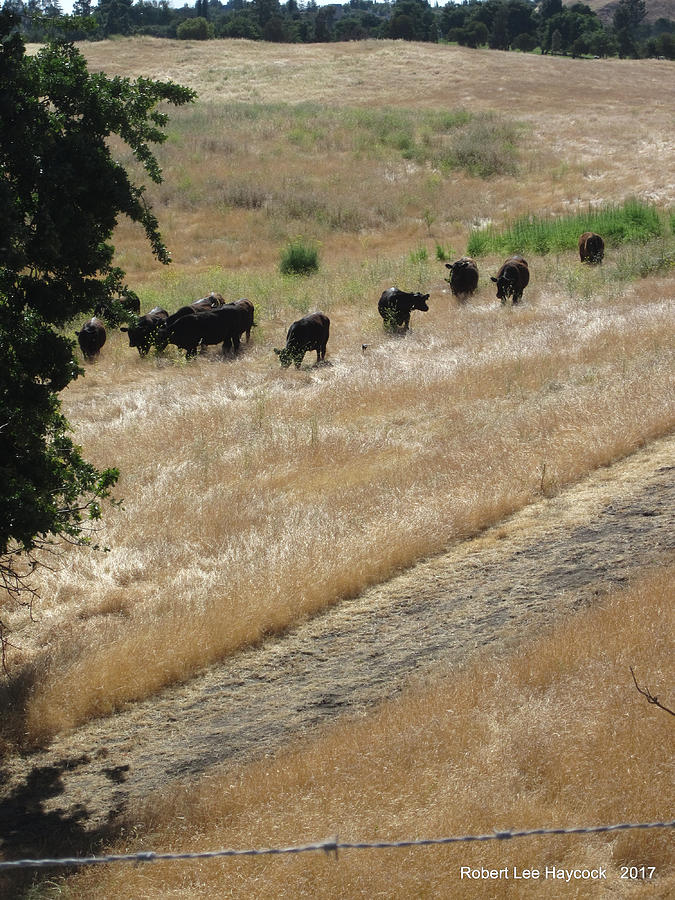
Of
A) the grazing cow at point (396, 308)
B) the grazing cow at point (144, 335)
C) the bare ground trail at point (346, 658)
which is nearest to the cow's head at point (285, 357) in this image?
the grazing cow at point (396, 308)

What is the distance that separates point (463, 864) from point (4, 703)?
13.9 ft

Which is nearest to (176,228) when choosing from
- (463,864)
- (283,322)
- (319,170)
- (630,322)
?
(319,170)

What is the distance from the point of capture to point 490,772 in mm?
5617

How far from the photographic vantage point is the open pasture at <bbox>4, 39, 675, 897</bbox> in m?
8.42

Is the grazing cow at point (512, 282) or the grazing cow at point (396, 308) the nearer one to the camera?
the grazing cow at point (396, 308)

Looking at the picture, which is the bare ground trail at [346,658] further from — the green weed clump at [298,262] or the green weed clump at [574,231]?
the green weed clump at [298,262]

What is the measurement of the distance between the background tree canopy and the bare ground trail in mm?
1740

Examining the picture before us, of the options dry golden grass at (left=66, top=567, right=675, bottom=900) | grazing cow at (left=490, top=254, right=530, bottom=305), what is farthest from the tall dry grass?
dry golden grass at (left=66, top=567, right=675, bottom=900)

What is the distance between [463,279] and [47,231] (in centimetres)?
1725

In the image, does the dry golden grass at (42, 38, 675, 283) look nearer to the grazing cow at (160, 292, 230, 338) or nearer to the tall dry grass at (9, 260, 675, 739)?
the grazing cow at (160, 292, 230, 338)

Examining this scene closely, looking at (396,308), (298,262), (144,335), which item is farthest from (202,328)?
(298,262)

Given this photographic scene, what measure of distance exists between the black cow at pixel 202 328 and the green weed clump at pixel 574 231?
11.2 metres

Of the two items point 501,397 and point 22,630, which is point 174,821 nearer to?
point 22,630

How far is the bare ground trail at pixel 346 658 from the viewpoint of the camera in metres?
6.38
